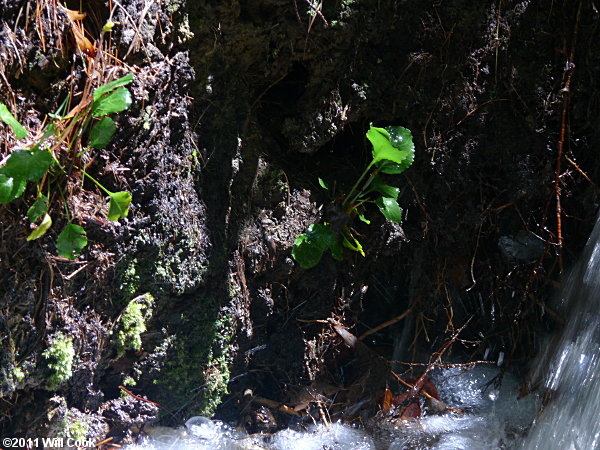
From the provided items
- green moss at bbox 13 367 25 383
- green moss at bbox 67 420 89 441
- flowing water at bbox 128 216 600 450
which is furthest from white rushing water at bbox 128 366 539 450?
green moss at bbox 13 367 25 383

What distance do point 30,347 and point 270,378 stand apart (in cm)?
107

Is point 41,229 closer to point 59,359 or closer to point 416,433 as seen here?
point 59,359

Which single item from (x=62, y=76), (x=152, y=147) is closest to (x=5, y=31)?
(x=62, y=76)

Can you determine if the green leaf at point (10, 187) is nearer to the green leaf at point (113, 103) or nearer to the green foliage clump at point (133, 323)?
the green leaf at point (113, 103)

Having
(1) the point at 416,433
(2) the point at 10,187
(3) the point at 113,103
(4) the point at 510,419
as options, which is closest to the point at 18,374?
(2) the point at 10,187

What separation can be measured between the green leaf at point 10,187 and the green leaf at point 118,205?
10.9 inches

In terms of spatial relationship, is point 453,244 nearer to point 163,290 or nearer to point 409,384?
point 409,384

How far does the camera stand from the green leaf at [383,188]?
2439 millimetres

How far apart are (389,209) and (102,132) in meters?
1.17

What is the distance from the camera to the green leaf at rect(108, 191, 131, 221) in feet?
6.29

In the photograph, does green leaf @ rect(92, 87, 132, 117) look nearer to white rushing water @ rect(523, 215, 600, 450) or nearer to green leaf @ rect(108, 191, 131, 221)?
green leaf @ rect(108, 191, 131, 221)

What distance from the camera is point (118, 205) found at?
6.30ft

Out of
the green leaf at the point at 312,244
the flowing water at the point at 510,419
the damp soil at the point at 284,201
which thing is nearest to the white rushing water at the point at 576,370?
the flowing water at the point at 510,419

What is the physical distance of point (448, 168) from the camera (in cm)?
268
